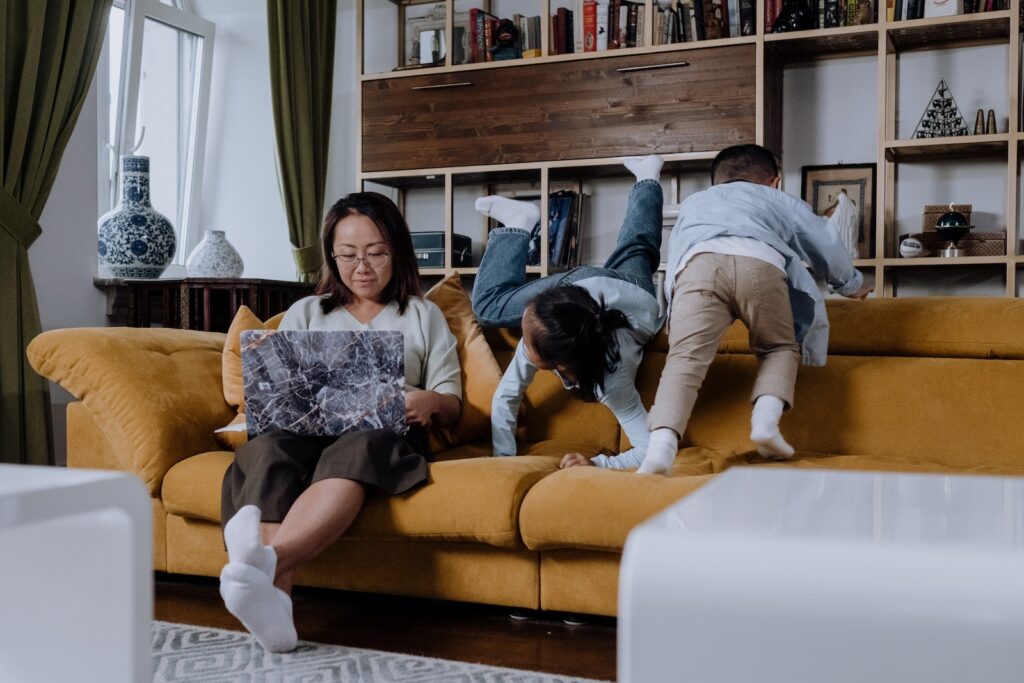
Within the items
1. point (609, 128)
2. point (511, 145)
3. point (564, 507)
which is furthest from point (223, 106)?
point (564, 507)

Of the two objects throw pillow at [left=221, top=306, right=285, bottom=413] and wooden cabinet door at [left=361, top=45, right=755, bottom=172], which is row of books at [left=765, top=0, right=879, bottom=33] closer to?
wooden cabinet door at [left=361, top=45, right=755, bottom=172]

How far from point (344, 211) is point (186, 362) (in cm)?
51

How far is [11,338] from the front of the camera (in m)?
3.16

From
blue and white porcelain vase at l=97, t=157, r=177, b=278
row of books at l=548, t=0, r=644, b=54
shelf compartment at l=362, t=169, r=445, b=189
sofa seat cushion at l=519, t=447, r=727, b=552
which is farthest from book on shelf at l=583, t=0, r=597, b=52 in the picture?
sofa seat cushion at l=519, t=447, r=727, b=552

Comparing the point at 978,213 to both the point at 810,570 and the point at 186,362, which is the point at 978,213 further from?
the point at 810,570

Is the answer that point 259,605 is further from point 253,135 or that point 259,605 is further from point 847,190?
point 253,135

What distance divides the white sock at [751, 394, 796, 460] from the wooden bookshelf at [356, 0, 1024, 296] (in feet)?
6.31

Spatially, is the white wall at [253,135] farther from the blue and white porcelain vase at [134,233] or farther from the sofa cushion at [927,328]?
the sofa cushion at [927,328]

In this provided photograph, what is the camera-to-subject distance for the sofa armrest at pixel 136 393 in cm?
219

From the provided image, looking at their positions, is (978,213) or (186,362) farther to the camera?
(978,213)

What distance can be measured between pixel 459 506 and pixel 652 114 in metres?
2.51

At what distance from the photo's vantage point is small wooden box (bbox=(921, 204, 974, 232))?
12.7 ft

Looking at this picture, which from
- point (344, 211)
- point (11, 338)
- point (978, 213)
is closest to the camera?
point (344, 211)

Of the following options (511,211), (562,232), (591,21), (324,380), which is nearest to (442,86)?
(591,21)
